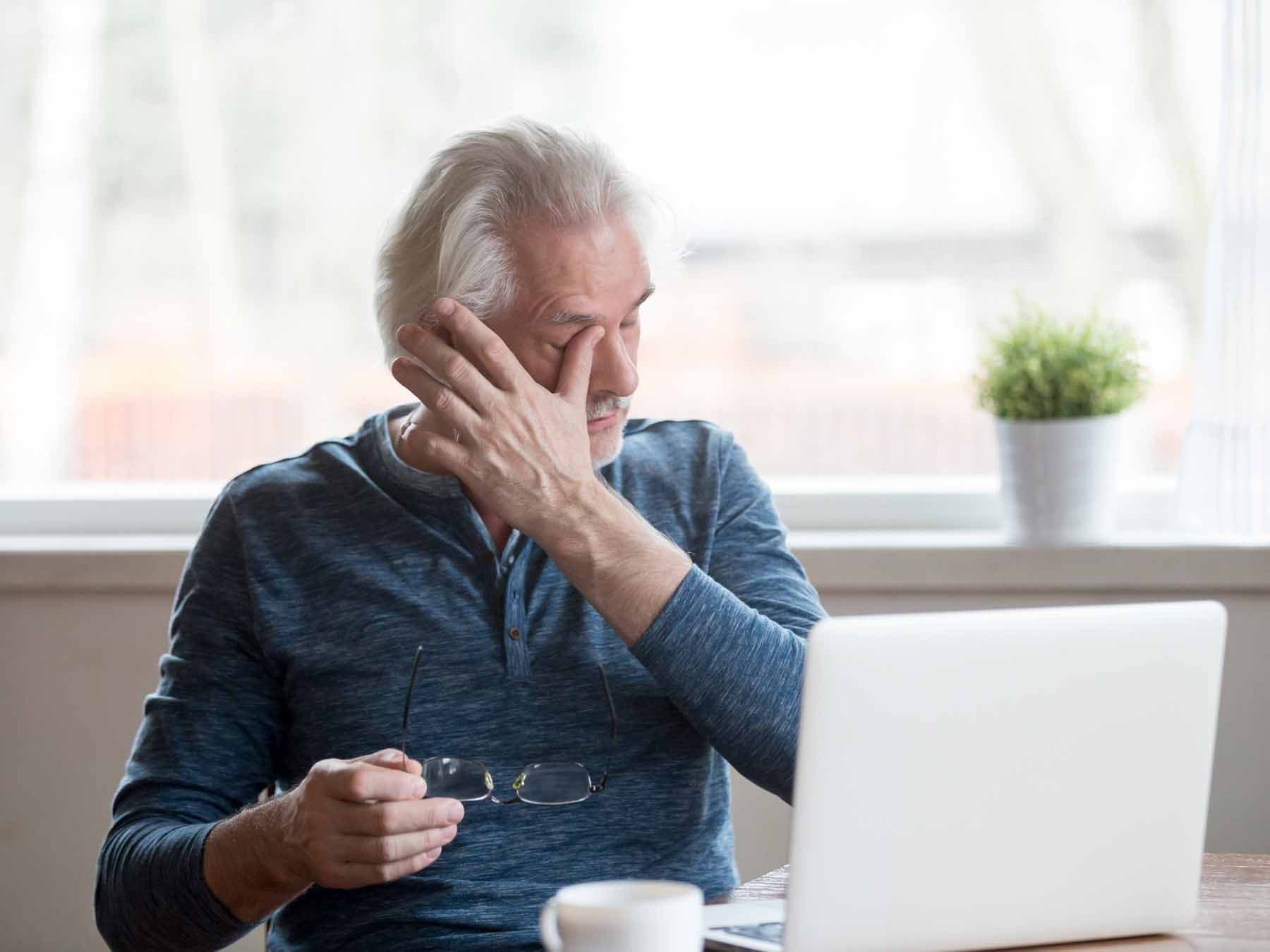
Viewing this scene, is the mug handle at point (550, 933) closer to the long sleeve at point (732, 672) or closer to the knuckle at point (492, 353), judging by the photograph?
the long sleeve at point (732, 672)

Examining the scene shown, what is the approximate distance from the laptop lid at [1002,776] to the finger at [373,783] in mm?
319

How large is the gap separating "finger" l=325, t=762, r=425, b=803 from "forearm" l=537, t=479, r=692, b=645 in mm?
264

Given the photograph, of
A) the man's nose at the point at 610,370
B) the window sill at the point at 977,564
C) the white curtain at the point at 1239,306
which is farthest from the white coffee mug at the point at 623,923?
the white curtain at the point at 1239,306

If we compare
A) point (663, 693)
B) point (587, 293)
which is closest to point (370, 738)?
point (663, 693)

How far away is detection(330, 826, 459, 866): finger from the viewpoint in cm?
106

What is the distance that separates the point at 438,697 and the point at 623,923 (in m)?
0.63

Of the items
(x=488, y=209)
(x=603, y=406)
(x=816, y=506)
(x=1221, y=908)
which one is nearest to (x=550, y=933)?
(x=1221, y=908)

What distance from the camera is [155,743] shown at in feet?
4.50

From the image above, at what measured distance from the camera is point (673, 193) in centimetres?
221

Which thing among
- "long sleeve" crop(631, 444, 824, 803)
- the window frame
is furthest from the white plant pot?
"long sleeve" crop(631, 444, 824, 803)

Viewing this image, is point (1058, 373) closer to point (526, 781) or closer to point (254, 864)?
point (526, 781)

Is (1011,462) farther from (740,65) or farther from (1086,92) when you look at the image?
(740,65)

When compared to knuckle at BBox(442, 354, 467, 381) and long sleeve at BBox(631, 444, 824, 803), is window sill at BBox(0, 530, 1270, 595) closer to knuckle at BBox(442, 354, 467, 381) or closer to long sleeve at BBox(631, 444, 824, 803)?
long sleeve at BBox(631, 444, 824, 803)

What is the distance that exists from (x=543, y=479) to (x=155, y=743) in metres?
0.48
